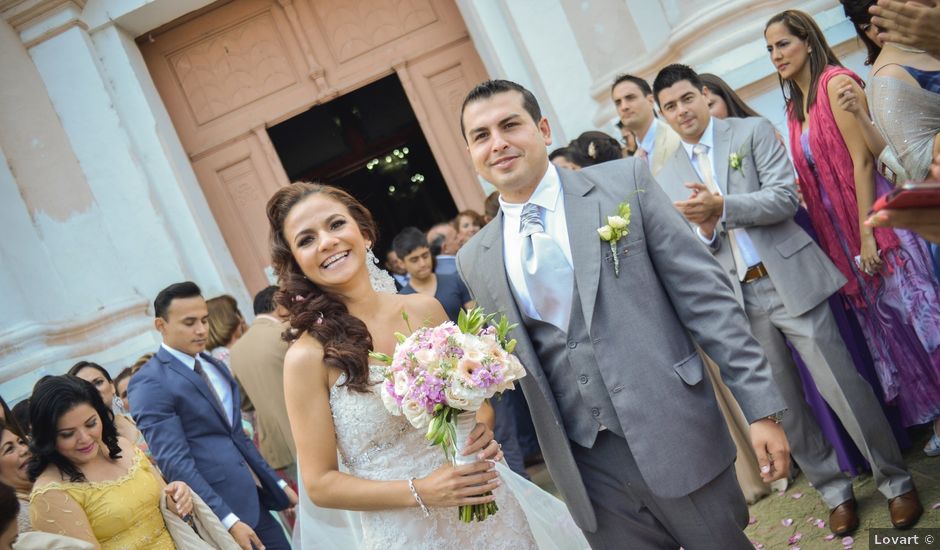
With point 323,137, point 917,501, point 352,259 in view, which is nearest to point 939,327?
point 917,501

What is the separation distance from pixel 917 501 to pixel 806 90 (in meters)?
2.18

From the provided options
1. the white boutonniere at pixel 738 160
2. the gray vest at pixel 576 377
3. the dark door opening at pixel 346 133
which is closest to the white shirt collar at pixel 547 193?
the gray vest at pixel 576 377

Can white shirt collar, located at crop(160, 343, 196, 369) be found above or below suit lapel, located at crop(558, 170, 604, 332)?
above

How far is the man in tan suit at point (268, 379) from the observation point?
593 cm

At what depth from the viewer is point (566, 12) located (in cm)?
746

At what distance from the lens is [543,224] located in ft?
9.20

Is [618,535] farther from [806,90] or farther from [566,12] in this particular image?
[566,12]

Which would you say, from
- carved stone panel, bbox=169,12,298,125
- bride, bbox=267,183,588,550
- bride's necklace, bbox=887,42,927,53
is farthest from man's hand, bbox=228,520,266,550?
carved stone panel, bbox=169,12,298,125

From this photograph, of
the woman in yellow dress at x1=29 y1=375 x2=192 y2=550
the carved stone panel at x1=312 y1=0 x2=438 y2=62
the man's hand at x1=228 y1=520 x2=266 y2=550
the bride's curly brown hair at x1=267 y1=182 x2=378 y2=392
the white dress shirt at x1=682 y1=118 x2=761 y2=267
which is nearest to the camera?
the bride's curly brown hair at x1=267 y1=182 x2=378 y2=392

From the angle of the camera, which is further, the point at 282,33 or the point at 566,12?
the point at 282,33

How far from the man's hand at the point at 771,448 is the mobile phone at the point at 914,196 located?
973 mm

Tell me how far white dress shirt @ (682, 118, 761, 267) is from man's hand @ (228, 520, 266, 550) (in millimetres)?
3146

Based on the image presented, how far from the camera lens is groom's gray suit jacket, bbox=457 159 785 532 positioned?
2.58 meters

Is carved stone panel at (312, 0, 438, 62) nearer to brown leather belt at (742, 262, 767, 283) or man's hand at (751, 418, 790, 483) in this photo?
brown leather belt at (742, 262, 767, 283)
